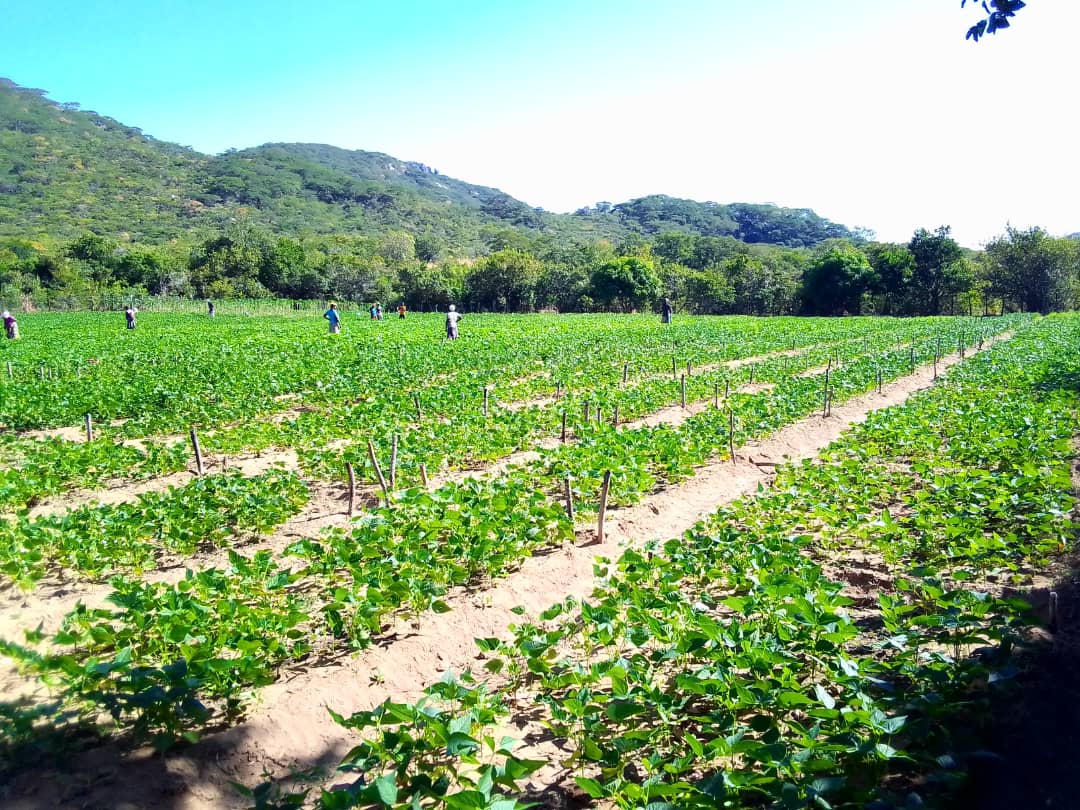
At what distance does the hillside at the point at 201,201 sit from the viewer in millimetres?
105500

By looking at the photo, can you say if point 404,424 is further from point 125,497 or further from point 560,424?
point 125,497

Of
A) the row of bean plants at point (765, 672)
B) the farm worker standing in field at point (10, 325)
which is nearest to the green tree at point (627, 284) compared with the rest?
the farm worker standing in field at point (10, 325)

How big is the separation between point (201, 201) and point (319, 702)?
149m

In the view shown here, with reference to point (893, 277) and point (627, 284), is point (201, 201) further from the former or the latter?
point (893, 277)

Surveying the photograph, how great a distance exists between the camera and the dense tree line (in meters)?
57.4

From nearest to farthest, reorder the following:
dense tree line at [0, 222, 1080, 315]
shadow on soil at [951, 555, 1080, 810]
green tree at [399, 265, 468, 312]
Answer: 1. shadow on soil at [951, 555, 1080, 810]
2. dense tree line at [0, 222, 1080, 315]
3. green tree at [399, 265, 468, 312]

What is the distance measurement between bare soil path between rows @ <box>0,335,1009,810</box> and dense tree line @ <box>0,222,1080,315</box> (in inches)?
2365

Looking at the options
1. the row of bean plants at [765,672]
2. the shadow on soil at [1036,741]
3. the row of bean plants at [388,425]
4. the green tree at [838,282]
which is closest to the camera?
the shadow on soil at [1036,741]

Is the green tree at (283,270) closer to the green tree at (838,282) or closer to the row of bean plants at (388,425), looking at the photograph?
the row of bean plants at (388,425)

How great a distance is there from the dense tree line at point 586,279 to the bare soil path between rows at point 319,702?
6006 centimetres

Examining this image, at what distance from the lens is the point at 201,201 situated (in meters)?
129

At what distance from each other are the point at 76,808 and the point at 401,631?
7.62ft

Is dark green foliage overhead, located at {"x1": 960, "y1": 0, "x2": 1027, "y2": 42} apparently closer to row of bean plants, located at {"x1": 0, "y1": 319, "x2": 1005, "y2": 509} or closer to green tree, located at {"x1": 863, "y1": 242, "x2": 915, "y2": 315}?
row of bean plants, located at {"x1": 0, "y1": 319, "x2": 1005, "y2": 509}

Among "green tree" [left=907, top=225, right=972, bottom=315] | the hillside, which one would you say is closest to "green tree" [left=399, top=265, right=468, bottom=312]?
"green tree" [left=907, top=225, right=972, bottom=315]
